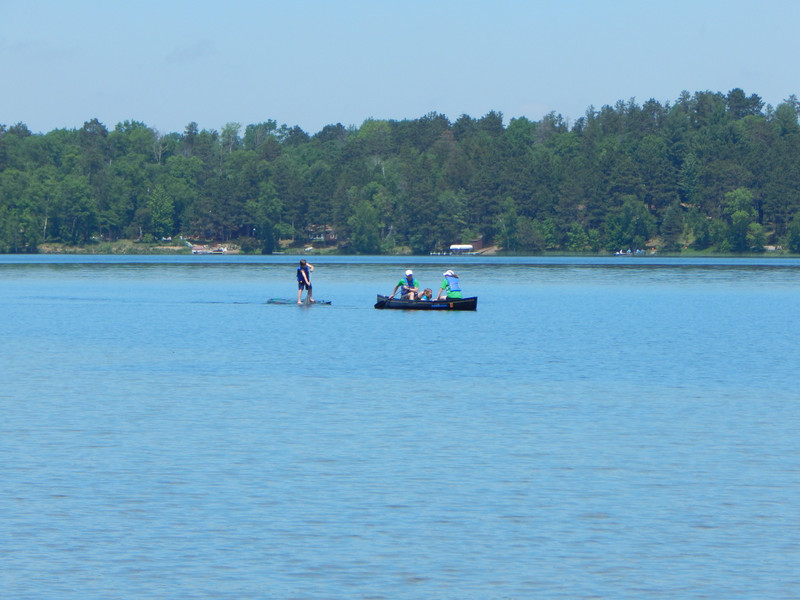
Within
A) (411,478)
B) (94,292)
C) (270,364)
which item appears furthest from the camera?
(94,292)

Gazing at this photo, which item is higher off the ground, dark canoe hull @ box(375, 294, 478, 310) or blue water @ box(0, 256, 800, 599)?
dark canoe hull @ box(375, 294, 478, 310)

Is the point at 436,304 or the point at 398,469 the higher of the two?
the point at 436,304

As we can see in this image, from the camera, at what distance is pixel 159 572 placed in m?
16.0

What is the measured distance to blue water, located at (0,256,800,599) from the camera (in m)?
16.0

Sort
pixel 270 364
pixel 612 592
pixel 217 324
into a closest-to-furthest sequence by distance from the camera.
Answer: pixel 612 592 → pixel 270 364 → pixel 217 324

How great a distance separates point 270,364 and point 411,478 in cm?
2049

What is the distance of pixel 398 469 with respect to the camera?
2223 centimetres

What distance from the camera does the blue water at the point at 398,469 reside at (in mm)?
16047

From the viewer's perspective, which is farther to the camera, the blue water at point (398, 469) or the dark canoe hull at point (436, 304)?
the dark canoe hull at point (436, 304)

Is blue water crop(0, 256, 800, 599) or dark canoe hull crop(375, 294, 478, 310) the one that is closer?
blue water crop(0, 256, 800, 599)

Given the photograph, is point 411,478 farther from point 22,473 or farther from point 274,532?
point 22,473

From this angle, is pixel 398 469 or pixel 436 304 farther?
pixel 436 304

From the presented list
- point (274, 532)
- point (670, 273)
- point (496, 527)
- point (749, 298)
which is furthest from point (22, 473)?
point (670, 273)

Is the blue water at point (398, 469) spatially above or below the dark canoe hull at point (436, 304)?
below
